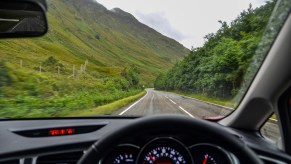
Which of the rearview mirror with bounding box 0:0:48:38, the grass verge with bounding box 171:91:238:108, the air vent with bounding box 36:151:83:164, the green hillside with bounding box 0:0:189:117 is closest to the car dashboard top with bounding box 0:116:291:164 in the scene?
the air vent with bounding box 36:151:83:164

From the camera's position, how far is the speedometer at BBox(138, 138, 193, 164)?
7.93 ft

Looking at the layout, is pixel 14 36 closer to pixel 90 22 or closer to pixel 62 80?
pixel 62 80

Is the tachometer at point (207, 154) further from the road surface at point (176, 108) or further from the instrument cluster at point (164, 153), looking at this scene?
the road surface at point (176, 108)

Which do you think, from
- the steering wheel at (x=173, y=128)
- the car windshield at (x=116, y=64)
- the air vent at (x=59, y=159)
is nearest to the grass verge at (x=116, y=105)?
the car windshield at (x=116, y=64)

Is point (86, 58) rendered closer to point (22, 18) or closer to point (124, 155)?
point (22, 18)

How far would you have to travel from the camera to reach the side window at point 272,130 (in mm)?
3626

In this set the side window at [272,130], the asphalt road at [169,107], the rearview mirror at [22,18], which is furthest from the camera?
the asphalt road at [169,107]

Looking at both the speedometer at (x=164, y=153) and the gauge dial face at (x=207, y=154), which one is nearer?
the speedometer at (x=164, y=153)

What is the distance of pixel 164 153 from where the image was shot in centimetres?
245

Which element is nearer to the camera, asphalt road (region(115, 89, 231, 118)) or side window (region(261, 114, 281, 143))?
side window (region(261, 114, 281, 143))

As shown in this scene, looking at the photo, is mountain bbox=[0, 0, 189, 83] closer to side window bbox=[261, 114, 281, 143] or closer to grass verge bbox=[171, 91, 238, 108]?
grass verge bbox=[171, 91, 238, 108]

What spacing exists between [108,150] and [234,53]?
2902 millimetres

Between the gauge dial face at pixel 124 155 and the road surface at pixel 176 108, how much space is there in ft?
4.62

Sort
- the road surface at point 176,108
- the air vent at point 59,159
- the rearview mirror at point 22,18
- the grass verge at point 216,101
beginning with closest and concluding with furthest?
the rearview mirror at point 22,18, the air vent at point 59,159, the road surface at point 176,108, the grass verge at point 216,101
